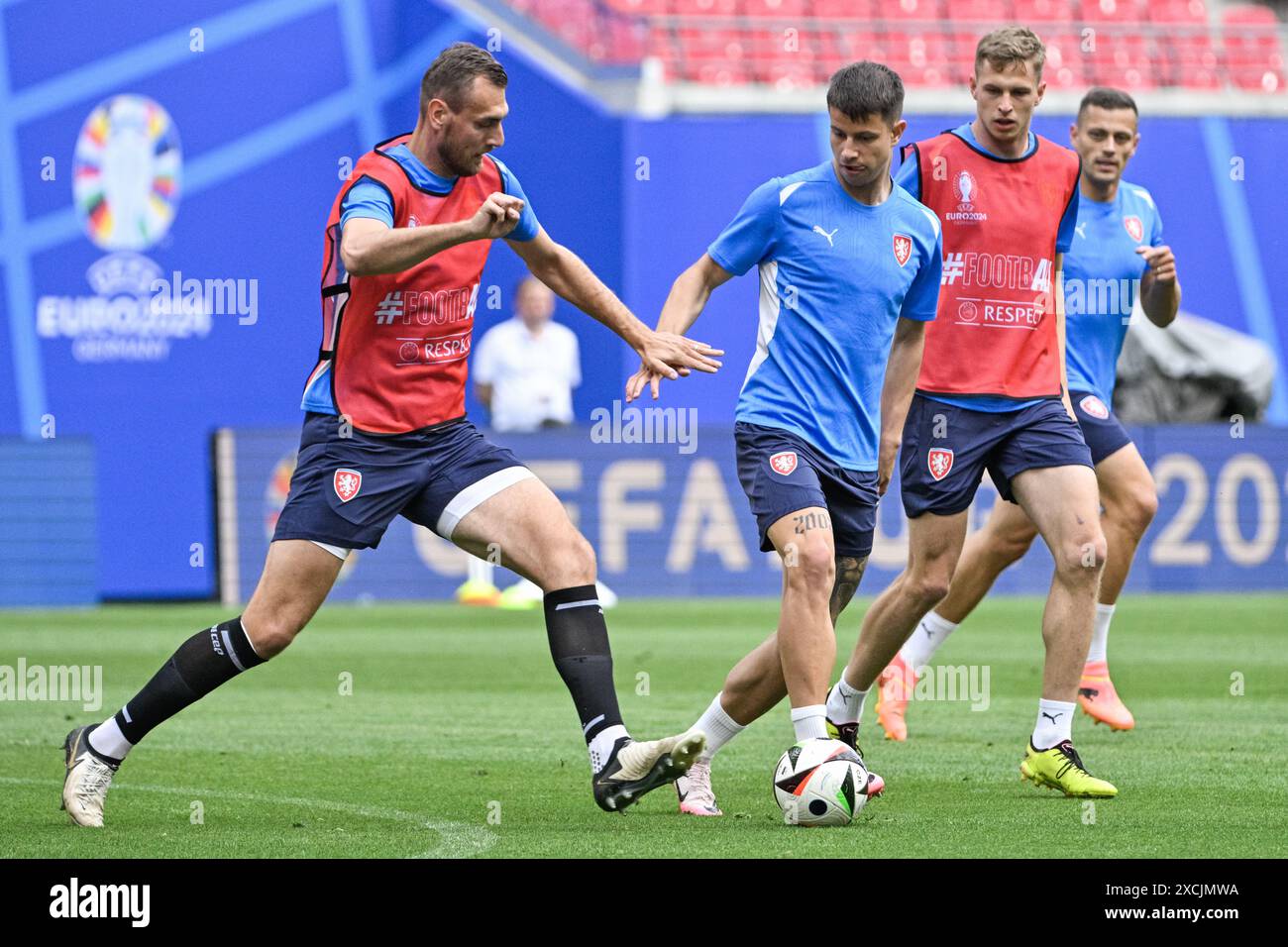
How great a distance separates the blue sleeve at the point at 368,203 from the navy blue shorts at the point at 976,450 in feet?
7.29

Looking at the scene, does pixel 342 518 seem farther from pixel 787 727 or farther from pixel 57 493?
pixel 57 493

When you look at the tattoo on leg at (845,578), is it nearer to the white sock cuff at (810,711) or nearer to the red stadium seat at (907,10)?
the white sock cuff at (810,711)

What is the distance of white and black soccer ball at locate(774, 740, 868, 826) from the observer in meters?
6.43

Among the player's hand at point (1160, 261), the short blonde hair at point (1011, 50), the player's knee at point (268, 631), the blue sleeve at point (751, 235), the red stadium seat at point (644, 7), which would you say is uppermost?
the red stadium seat at point (644, 7)

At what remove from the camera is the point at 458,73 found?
6531 millimetres

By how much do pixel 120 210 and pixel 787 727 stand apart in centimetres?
1384

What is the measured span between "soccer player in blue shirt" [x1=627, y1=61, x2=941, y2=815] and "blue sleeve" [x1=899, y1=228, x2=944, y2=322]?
28 millimetres

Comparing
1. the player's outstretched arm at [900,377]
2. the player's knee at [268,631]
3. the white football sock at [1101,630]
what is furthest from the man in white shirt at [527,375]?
the player's knee at [268,631]

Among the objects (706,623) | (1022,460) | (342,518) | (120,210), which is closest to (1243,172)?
(706,623)

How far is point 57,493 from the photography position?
63.1 feet

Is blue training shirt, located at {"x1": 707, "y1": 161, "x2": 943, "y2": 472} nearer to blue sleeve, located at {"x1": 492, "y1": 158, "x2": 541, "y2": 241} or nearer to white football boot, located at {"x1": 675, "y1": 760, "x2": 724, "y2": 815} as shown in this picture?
blue sleeve, located at {"x1": 492, "y1": 158, "x2": 541, "y2": 241}

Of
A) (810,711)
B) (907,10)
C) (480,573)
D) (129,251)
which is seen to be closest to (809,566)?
(810,711)

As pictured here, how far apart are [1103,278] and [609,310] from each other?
3.59 metres

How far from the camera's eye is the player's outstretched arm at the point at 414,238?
6113mm
